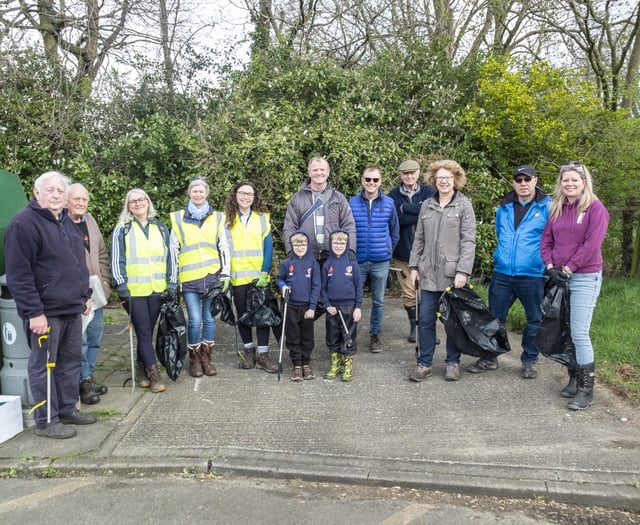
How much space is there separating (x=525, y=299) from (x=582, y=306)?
0.68 metres

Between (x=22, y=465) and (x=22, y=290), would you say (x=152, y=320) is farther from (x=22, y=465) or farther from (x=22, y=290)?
(x=22, y=465)

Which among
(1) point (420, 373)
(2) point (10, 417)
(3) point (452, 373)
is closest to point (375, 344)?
(1) point (420, 373)

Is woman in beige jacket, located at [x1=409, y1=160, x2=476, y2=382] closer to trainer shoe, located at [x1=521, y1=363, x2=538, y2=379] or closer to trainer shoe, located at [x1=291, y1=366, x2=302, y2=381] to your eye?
trainer shoe, located at [x1=521, y1=363, x2=538, y2=379]

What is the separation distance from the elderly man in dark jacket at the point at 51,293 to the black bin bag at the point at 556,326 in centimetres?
363

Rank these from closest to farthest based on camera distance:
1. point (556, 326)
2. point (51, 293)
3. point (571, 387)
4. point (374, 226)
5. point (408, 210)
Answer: point (51, 293) < point (556, 326) < point (571, 387) < point (374, 226) < point (408, 210)

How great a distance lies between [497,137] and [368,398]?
5.30 metres

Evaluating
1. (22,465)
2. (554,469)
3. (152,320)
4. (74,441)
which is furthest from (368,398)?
(22,465)

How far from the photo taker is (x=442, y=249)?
4.85 m

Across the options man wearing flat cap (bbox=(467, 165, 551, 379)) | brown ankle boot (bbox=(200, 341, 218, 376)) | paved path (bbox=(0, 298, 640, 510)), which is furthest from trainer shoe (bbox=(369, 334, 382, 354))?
brown ankle boot (bbox=(200, 341, 218, 376))

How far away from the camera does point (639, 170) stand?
7828 mm

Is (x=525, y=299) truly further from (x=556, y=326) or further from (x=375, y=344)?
(x=375, y=344)

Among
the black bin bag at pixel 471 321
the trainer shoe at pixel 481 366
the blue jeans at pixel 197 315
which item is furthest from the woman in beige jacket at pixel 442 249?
the blue jeans at pixel 197 315

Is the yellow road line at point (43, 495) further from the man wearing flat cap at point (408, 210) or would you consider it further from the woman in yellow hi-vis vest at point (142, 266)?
the man wearing flat cap at point (408, 210)

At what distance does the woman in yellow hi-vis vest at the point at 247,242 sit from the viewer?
5.12 meters
